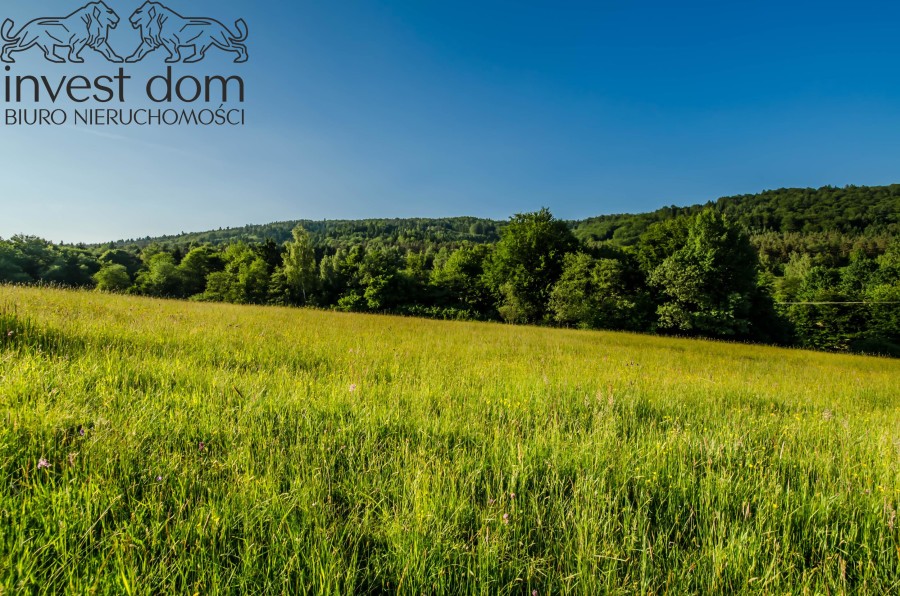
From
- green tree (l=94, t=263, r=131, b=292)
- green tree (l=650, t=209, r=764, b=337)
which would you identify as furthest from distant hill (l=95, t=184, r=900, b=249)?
green tree (l=650, t=209, r=764, b=337)

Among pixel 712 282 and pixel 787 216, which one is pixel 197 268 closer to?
pixel 712 282

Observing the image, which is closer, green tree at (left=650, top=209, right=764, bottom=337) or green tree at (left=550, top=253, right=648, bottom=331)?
green tree at (left=650, top=209, right=764, bottom=337)

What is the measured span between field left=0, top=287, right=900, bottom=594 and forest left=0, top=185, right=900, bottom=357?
14709mm

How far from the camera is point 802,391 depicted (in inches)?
259

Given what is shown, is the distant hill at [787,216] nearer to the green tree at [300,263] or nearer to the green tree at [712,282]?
the green tree at [300,263]

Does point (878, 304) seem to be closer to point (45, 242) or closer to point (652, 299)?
point (652, 299)

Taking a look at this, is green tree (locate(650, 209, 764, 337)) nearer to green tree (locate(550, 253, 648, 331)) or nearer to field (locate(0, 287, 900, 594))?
green tree (locate(550, 253, 648, 331))

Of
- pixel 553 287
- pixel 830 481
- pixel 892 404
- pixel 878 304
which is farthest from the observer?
pixel 878 304

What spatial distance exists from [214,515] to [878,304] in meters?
64.9

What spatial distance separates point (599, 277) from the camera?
1260 inches

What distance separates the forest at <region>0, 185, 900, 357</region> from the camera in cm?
3047

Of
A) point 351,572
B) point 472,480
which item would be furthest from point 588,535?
point 351,572

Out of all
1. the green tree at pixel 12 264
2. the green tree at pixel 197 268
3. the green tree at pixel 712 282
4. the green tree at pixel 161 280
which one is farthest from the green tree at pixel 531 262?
the green tree at pixel 161 280

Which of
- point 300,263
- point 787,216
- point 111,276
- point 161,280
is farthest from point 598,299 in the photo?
point 787,216
